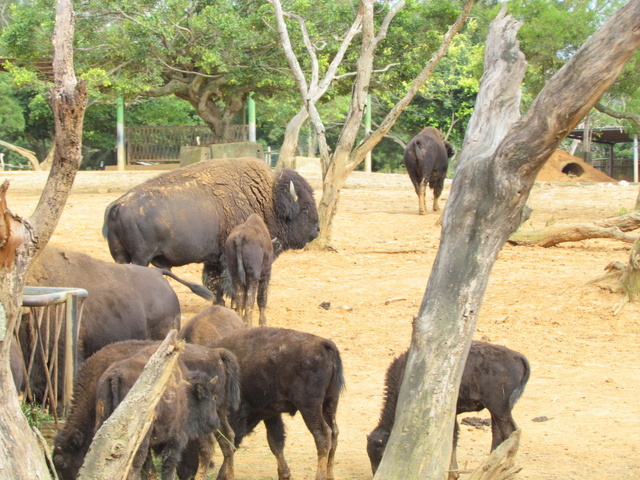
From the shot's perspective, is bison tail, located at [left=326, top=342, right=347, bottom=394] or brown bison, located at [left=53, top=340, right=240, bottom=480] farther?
bison tail, located at [left=326, top=342, right=347, bottom=394]

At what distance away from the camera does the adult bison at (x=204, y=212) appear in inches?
369

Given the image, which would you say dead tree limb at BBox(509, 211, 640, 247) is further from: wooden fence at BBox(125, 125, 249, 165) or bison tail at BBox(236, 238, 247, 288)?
wooden fence at BBox(125, 125, 249, 165)

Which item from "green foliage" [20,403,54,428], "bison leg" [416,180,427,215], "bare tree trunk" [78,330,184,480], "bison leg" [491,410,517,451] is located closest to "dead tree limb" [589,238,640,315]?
"bison leg" [491,410,517,451]

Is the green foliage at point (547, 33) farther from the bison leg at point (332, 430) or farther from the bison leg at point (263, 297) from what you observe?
the bison leg at point (332, 430)

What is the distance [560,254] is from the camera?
42.5ft

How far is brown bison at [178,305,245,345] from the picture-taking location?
6.37 metres

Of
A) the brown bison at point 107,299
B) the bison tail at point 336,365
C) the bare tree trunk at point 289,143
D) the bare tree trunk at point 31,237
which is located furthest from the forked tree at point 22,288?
the bare tree trunk at point 289,143

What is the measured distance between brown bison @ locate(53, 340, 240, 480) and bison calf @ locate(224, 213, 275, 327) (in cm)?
374

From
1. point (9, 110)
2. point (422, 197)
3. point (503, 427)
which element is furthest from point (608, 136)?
point (503, 427)

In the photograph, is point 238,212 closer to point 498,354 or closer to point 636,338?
point 636,338

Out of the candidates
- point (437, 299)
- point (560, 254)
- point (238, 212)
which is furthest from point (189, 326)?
point (560, 254)

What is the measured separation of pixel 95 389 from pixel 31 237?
1086 mm

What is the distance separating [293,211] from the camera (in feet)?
35.7

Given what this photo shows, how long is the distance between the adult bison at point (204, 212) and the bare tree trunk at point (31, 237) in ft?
17.5
